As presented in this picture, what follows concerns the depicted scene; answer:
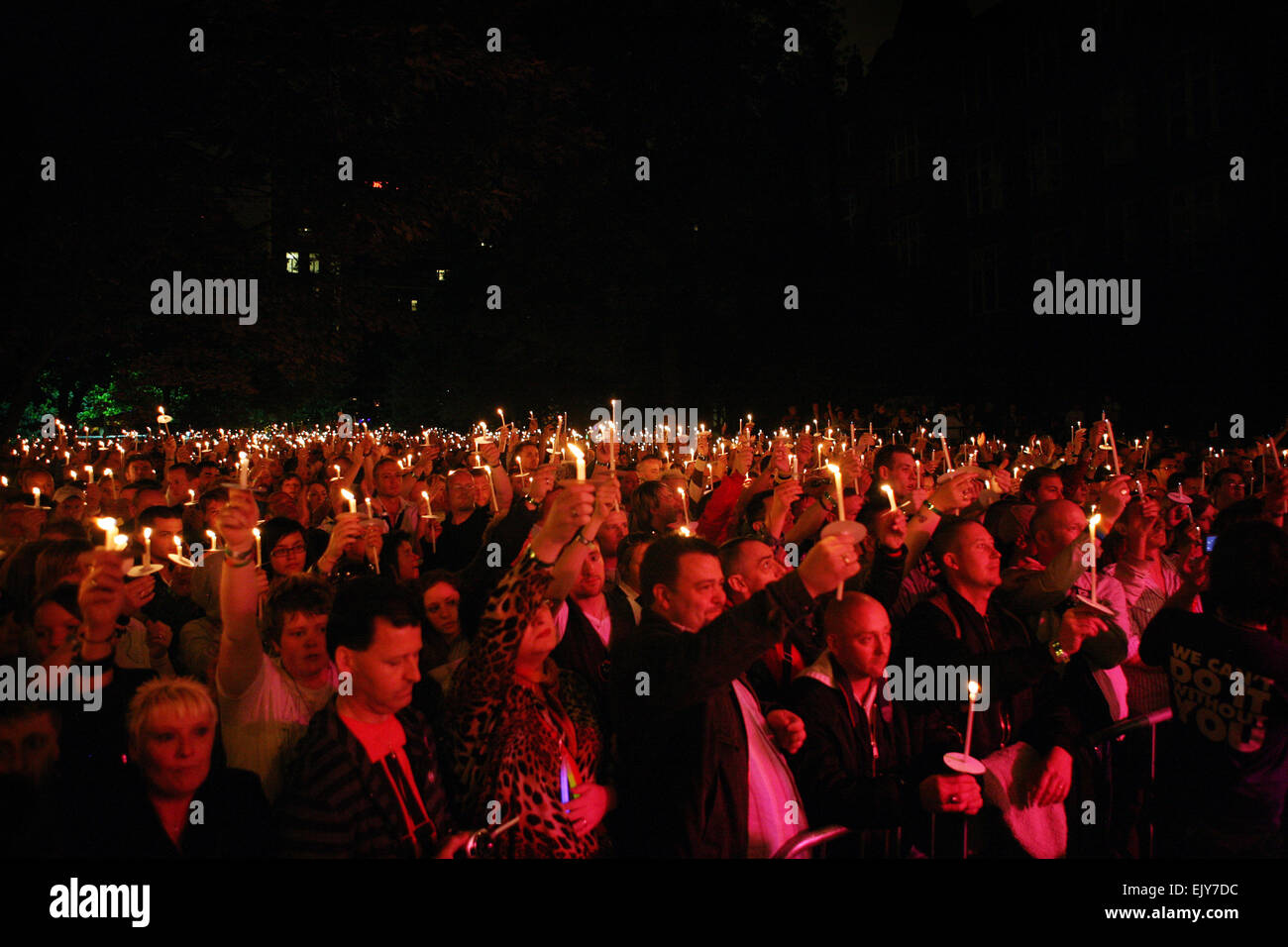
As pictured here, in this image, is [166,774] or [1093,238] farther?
[1093,238]

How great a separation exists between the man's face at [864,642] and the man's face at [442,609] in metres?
1.91

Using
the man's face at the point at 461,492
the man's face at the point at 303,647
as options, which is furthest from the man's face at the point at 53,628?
the man's face at the point at 461,492

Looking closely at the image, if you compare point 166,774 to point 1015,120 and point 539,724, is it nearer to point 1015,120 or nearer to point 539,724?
point 539,724

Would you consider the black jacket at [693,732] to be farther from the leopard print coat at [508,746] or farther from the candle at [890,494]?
the candle at [890,494]

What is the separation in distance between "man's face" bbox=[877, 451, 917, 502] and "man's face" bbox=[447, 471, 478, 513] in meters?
2.97

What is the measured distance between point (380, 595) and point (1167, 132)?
2755 centimetres

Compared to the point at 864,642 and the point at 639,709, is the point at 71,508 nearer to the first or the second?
the point at 639,709

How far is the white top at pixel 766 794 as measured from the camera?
11.5ft

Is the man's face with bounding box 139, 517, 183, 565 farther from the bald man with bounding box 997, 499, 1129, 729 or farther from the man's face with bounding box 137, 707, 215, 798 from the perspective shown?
the bald man with bounding box 997, 499, 1129, 729

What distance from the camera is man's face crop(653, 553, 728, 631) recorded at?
3.77 meters

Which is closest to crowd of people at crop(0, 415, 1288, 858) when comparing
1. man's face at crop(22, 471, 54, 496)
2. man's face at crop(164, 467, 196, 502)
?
man's face at crop(22, 471, 54, 496)

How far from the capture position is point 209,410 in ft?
113
